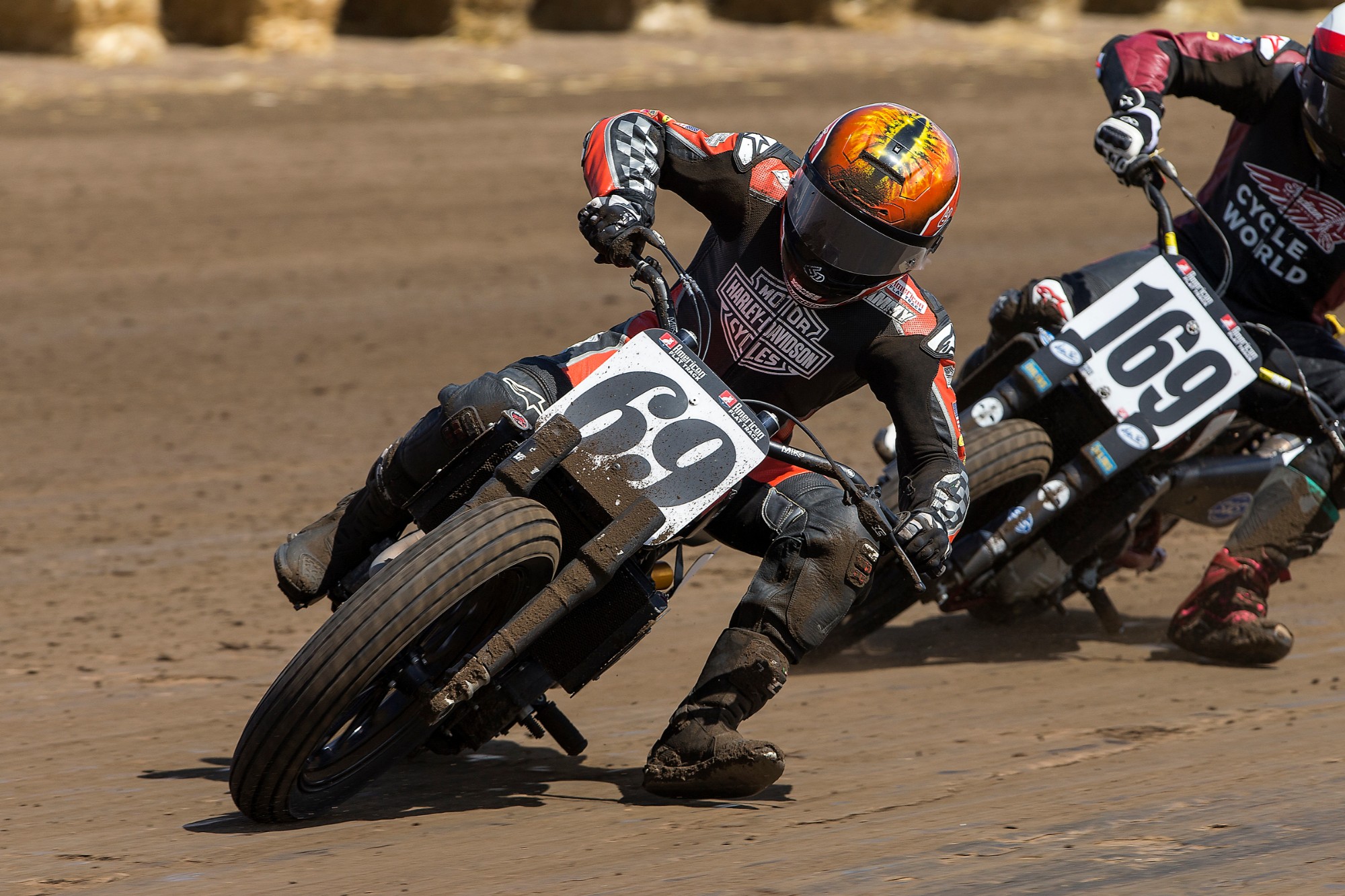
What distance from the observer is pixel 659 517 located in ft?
13.2

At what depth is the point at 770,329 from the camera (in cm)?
459

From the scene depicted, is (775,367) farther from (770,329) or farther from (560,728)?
(560,728)

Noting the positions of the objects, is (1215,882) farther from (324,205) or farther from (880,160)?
(324,205)

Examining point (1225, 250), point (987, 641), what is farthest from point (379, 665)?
point (1225, 250)

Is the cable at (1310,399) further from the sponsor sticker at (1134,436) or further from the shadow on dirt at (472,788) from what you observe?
the shadow on dirt at (472,788)

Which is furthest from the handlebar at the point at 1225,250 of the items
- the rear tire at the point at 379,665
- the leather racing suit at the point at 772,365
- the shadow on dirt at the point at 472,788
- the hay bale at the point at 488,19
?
the hay bale at the point at 488,19

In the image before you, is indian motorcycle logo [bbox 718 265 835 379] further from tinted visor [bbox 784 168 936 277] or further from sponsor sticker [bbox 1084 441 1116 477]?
sponsor sticker [bbox 1084 441 1116 477]

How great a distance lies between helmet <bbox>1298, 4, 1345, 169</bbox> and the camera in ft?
18.2

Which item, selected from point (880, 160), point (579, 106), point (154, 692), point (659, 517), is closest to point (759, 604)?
point (659, 517)

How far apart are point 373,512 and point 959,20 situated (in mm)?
15817

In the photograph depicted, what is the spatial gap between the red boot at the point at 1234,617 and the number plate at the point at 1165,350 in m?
0.64

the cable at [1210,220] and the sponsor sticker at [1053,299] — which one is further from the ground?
the cable at [1210,220]

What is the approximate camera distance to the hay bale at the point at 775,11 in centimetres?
1775

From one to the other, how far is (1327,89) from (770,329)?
2.37m
